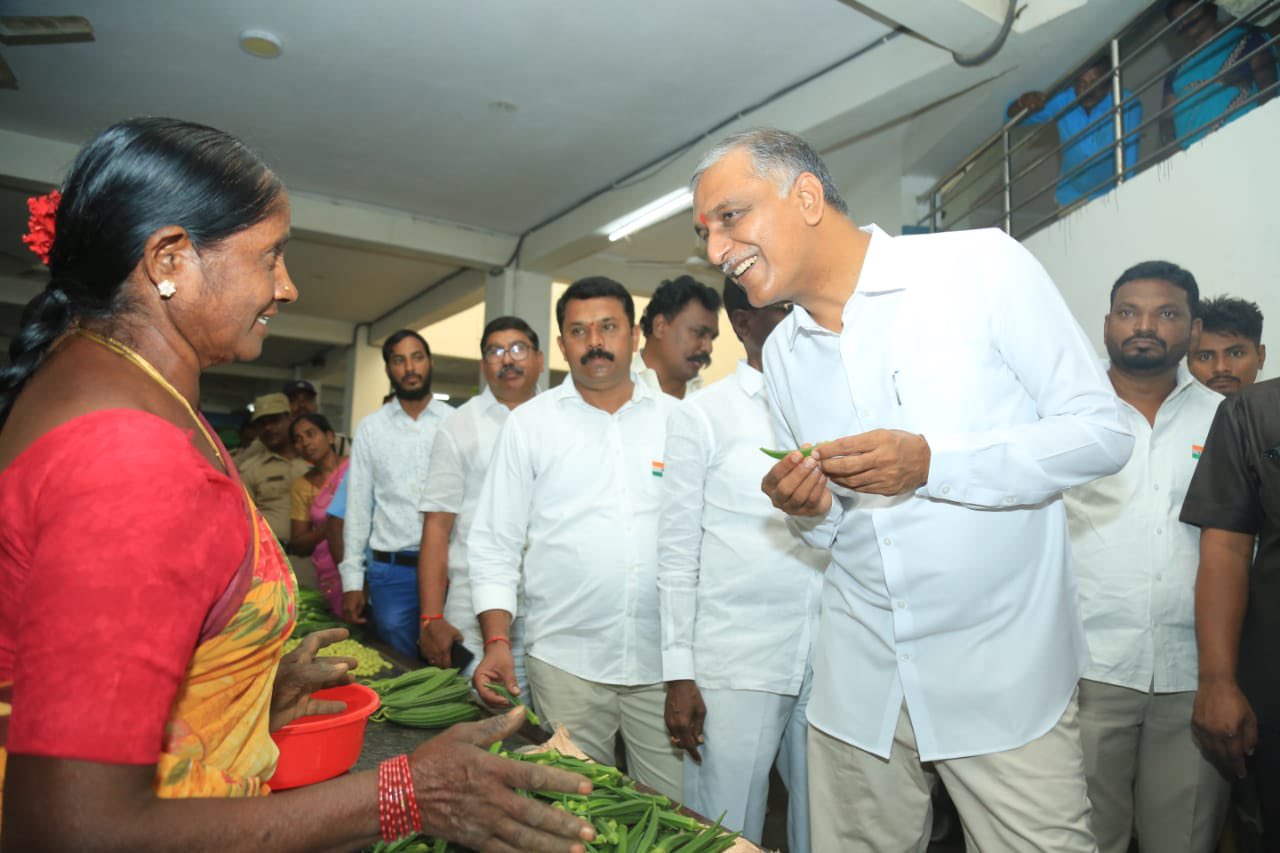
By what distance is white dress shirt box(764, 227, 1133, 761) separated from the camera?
1.43 meters

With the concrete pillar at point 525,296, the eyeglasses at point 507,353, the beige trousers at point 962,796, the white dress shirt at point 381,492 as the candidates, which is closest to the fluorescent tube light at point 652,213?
the concrete pillar at point 525,296

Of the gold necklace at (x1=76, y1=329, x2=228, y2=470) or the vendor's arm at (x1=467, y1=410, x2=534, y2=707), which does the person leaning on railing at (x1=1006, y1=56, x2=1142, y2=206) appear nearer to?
the vendor's arm at (x1=467, y1=410, x2=534, y2=707)

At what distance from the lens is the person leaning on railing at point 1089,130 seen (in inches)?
125

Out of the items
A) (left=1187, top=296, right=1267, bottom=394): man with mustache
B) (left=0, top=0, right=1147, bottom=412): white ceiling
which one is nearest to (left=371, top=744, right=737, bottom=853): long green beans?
(left=1187, top=296, right=1267, bottom=394): man with mustache

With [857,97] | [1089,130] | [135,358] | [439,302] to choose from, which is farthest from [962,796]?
[439,302]

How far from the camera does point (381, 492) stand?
434cm

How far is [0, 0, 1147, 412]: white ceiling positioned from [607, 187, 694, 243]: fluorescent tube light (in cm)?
15

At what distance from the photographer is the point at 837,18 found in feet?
15.6

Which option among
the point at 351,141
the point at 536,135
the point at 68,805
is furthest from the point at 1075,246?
the point at 351,141

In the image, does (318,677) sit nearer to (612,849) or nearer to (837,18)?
(612,849)

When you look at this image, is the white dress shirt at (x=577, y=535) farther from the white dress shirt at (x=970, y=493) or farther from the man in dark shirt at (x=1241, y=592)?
the man in dark shirt at (x=1241, y=592)

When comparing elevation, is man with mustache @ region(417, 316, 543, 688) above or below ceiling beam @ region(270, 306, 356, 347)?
below

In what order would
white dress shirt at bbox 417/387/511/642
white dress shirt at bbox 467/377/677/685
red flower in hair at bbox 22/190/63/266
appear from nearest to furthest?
red flower in hair at bbox 22/190/63/266 < white dress shirt at bbox 467/377/677/685 < white dress shirt at bbox 417/387/511/642

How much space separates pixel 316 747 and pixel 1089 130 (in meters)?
3.64
